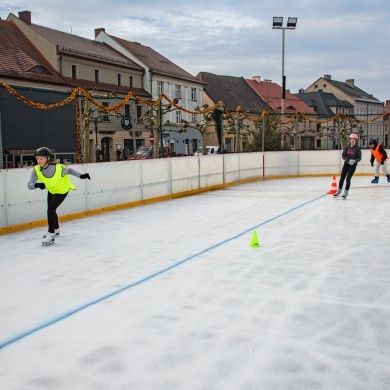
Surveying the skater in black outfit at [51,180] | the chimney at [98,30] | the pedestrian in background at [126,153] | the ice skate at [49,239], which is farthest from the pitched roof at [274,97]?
the ice skate at [49,239]

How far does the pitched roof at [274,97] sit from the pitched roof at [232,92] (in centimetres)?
127

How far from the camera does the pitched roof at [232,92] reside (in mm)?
54781

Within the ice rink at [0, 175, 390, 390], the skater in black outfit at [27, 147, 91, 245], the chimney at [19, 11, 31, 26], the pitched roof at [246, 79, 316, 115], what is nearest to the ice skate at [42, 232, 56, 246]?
the skater in black outfit at [27, 147, 91, 245]

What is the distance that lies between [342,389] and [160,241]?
5204 millimetres

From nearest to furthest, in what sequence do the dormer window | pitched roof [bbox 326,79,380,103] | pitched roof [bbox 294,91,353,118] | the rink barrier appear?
the rink barrier → the dormer window → pitched roof [bbox 294,91,353,118] → pitched roof [bbox 326,79,380,103]

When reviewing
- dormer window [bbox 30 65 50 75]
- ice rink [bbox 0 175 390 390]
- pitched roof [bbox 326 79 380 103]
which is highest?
pitched roof [bbox 326 79 380 103]

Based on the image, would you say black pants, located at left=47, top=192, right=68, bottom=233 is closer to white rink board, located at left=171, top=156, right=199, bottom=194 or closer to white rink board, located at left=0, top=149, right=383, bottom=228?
white rink board, located at left=0, top=149, right=383, bottom=228

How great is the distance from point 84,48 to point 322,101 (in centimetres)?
4530

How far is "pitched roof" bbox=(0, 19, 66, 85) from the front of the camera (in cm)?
3038

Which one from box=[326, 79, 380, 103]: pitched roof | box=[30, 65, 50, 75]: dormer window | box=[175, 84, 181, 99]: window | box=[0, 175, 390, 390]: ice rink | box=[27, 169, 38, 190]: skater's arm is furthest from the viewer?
box=[326, 79, 380, 103]: pitched roof

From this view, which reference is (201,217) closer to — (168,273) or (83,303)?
(168,273)

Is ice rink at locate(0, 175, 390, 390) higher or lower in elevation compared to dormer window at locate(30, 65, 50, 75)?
lower

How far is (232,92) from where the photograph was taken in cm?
5797

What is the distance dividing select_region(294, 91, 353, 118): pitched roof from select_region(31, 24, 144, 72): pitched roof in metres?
37.8
